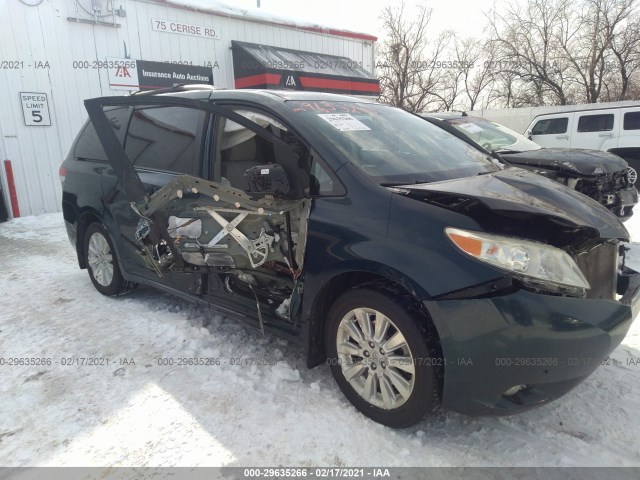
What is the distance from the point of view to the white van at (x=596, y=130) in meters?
11.1

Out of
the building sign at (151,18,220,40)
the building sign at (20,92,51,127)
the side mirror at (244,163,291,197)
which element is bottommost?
the side mirror at (244,163,291,197)

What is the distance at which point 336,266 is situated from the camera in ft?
8.36

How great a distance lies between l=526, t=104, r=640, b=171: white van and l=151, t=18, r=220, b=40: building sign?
29.0 ft

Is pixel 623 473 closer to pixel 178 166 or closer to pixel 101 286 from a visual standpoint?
pixel 178 166

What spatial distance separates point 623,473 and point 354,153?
2112 millimetres

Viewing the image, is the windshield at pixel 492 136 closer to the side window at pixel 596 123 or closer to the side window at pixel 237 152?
the side window at pixel 237 152

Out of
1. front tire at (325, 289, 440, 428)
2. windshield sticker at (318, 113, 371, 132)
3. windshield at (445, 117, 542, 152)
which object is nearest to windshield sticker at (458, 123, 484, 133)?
windshield at (445, 117, 542, 152)

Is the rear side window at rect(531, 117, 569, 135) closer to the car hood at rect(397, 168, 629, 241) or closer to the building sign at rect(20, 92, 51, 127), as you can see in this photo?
the car hood at rect(397, 168, 629, 241)

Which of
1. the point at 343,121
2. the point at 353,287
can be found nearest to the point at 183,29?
the point at 343,121

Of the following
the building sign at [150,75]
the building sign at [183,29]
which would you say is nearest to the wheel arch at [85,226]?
the building sign at [150,75]

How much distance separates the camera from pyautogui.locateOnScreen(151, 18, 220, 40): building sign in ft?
34.4

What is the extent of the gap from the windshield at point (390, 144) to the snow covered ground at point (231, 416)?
4.61ft

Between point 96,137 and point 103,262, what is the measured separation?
1.19 m

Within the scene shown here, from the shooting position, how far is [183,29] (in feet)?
35.7
